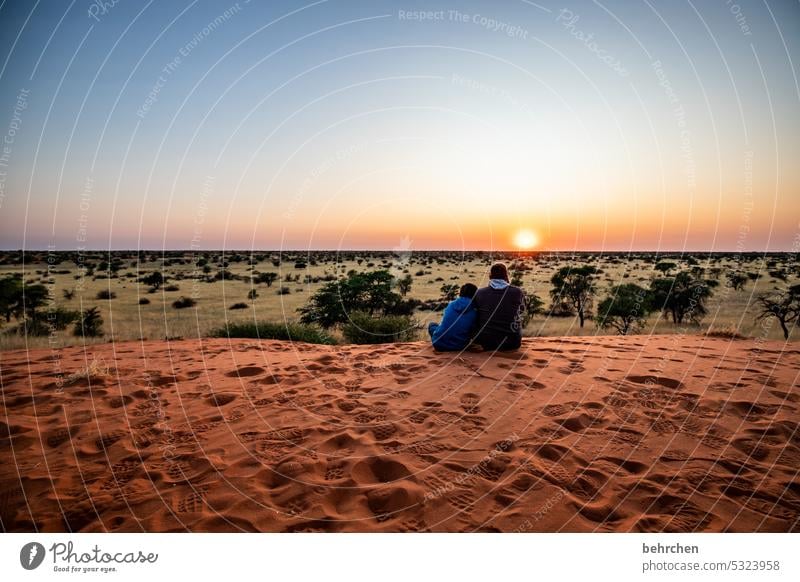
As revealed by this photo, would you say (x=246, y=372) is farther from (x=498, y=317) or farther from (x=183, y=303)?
(x=183, y=303)

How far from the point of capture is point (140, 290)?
27438mm

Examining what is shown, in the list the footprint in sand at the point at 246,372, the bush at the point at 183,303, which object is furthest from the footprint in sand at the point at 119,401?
the bush at the point at 183,303

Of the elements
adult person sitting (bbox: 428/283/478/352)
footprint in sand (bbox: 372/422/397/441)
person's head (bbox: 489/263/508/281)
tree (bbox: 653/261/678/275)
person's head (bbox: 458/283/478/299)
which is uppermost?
tree (bbox: 653/261/678/275)

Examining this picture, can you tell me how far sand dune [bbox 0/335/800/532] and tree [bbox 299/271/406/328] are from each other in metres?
8.93

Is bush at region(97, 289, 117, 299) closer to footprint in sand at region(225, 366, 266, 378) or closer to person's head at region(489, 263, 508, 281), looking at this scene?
footprint in sand at region(225, 366, 266, 378)

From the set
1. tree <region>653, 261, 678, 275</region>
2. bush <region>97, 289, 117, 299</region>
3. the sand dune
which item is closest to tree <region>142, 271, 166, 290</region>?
bush <region>97, 289, 117, 299</region>

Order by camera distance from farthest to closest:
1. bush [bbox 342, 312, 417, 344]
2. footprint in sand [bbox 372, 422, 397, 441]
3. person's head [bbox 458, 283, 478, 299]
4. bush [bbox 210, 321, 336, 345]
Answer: bush [bbox 342, 312, 417, 344]
bush [bbox 210, 321, 336, 345]
person's head [bbox 458, 283, 478, 299]
footprint in sand [bbox 372, 422, 397, 441]

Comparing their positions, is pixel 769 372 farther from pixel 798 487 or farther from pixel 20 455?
pixel 20 455

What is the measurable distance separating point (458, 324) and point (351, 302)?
36.5 feet

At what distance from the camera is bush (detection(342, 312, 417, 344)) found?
38.6 ft

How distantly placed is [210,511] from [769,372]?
8.75m

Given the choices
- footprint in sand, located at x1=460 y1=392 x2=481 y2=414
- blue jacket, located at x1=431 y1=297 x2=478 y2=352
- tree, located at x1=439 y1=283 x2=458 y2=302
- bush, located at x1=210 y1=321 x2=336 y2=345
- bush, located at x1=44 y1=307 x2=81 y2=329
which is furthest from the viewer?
tree, located at x1=439 y1=283 x2=458 y2=302

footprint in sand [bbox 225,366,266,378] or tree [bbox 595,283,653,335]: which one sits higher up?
tree [bbox 595,283,653,335]

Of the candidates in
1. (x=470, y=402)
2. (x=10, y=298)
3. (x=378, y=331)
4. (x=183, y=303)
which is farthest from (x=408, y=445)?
(x=183, y=303)
